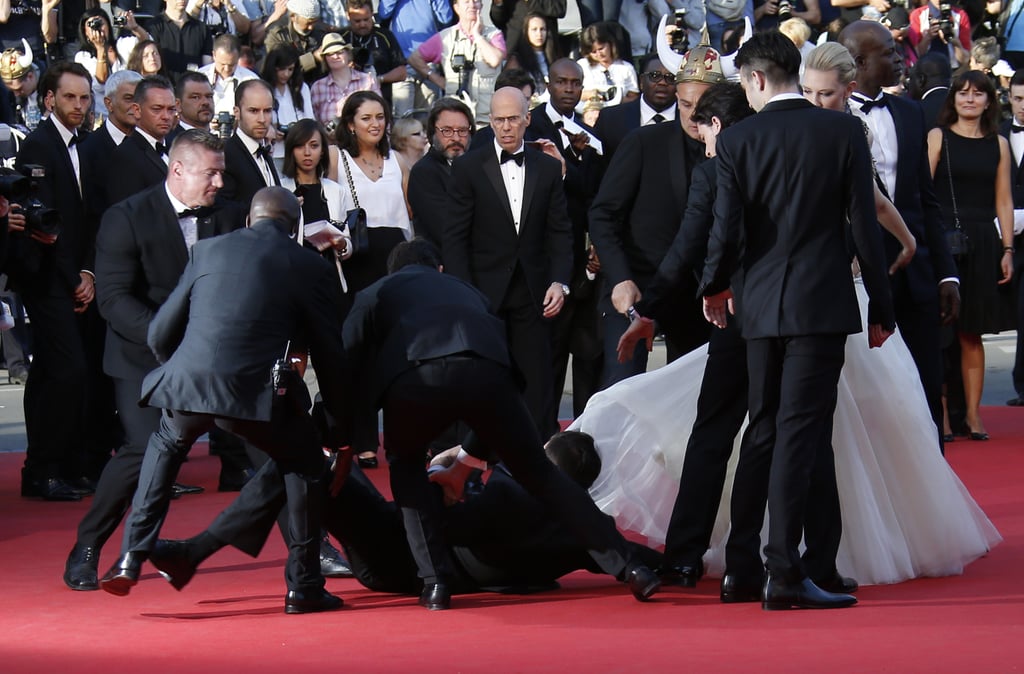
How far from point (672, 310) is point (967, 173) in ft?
12.2

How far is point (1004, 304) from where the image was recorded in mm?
10383

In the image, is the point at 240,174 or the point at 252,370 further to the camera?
the point at 240,174

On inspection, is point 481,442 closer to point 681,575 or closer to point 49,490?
point 681,575

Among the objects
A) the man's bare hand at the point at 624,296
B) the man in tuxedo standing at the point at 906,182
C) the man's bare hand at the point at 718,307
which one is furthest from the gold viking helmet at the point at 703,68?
the man's bare hand at the point at 718,307

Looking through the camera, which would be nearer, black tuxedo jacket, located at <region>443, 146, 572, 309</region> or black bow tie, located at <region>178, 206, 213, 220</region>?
black bow tie, located at <region>178, 206, 213, 220</region>

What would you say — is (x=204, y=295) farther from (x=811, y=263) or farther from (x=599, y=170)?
(x=599, y=170)

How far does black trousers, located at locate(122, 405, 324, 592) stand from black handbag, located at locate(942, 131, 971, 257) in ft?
16.4

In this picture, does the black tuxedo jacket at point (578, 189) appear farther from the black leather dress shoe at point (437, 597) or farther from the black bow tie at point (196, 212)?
the black leather dress shoe at point (437, 597)

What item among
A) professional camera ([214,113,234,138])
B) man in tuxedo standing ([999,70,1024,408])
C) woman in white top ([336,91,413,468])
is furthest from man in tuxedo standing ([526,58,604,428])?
man in tuxedo standing ([999,70,1024,408])

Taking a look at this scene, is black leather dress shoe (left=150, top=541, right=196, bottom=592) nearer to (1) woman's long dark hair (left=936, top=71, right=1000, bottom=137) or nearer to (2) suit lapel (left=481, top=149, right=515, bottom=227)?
(2) suit lapel (left=481, top=149, right=515, bottom=227)

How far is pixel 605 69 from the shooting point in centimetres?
1323

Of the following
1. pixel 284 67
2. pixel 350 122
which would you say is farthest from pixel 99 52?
pixel 350 122

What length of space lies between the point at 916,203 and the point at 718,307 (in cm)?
194

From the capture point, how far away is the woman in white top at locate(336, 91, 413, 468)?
923cm
